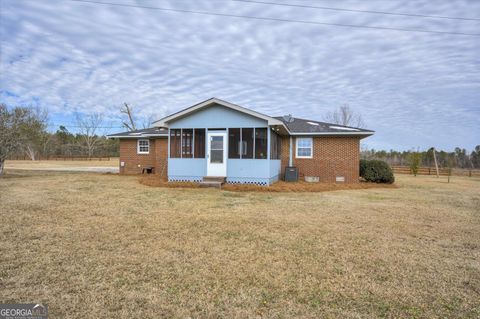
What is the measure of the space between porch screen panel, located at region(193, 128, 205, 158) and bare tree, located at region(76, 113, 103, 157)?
5434 centimetres

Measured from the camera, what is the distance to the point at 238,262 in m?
4.32

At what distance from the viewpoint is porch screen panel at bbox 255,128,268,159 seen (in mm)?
13289

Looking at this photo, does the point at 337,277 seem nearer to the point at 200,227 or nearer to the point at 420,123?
the point at 200,227

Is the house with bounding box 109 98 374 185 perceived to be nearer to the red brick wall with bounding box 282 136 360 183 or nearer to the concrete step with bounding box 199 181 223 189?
the red brick wall with bounding box 282 136 360 183

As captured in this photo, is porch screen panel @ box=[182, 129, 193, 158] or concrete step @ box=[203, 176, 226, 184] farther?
porch screen panel @ box=[182, 129, 193, 158]

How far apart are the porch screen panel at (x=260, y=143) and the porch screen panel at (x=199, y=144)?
263cm

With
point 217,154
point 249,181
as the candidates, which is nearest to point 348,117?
point 249,181

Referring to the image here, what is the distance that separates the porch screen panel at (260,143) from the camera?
13.3 metres

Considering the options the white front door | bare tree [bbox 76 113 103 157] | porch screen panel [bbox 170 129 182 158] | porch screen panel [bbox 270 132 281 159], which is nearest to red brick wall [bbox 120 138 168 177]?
porch screen panel [bbox 170 129 182 158]

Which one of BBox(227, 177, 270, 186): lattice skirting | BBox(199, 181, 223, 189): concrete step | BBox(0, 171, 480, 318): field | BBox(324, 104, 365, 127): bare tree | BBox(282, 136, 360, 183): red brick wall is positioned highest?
BBox(324, 104, 365, 127): bare tree

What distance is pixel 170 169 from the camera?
1441 cm

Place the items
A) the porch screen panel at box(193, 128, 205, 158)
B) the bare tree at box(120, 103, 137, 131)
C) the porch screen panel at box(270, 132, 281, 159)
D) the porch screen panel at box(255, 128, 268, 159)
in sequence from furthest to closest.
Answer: the bare tree at box(120, 103, 137, 131), the porch screen panel at box(193, 128, 205, 158), the porch screen panel at box(270, 132, 281, 159), the porch screen panel at box(255, 128, 268, 159)

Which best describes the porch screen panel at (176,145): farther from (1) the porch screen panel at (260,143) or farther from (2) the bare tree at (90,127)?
(2) the bare tree at (90,127)

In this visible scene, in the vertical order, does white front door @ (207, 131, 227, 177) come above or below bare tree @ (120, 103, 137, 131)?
below
